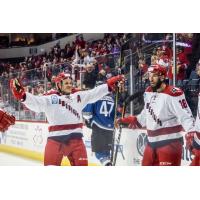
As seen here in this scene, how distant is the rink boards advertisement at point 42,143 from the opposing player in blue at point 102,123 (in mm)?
54

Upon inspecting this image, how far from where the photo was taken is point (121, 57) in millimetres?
6523

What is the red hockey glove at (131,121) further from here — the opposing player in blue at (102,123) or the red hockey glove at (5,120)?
the red hockey glove at (5,120)

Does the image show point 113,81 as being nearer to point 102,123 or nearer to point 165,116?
point 102,123

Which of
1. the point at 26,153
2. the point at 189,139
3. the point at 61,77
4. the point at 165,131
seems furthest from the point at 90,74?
the point at 189,139

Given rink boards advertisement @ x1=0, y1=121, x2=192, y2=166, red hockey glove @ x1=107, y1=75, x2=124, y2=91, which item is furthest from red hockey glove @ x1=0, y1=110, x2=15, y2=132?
red hockey glove @ x1=107, y1=75, x2=124, y2=91

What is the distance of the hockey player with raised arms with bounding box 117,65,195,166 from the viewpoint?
650 cm

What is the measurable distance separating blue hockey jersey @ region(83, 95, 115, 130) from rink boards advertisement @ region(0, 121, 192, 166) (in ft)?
0.40

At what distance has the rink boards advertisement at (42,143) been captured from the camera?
21.6ft

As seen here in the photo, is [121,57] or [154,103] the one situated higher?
[121,57]

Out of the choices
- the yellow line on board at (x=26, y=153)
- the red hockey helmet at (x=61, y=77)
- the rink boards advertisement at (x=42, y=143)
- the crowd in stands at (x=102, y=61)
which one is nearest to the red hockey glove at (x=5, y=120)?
the rink boards advertisement at (x=42, y=143)
